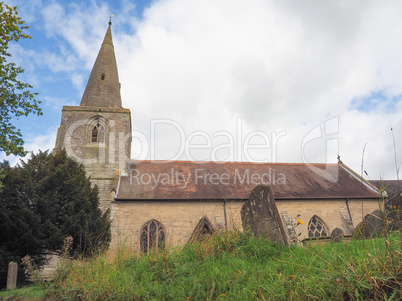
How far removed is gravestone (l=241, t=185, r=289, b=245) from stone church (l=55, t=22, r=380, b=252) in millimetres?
7521

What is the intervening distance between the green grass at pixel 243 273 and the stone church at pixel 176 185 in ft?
27.4

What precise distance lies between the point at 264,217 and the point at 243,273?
209 cm

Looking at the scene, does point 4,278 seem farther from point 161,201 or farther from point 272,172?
point 272,172

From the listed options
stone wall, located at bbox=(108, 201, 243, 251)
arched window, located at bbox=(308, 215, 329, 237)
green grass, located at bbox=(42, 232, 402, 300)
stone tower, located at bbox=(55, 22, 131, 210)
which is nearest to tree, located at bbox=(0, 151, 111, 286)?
stone wall, located at bbox=(108, 201, 243, 251)

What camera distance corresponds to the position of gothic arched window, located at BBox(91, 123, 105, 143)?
2048cm

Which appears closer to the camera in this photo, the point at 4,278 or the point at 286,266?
the point at 286,266

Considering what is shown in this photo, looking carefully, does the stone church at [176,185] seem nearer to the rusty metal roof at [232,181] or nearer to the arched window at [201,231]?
the rusty metal roof at [232,181]

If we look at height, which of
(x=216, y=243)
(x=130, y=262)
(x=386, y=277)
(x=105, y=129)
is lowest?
(x=130, y=262)

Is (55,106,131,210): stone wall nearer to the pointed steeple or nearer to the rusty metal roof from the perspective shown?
the rusty metal roof

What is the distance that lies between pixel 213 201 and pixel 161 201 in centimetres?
307

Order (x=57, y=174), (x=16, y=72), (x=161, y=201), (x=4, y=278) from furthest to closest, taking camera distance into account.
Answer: (x=161, y=201) → (x=57, y=174) → (x=4, y=278) → (x=16, y=72)

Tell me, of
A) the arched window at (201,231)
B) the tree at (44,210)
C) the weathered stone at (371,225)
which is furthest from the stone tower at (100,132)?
the weathered stone at (371,225)

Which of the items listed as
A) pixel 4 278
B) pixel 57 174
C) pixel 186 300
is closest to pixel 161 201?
pixel 57 174

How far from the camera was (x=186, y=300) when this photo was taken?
409 cm
